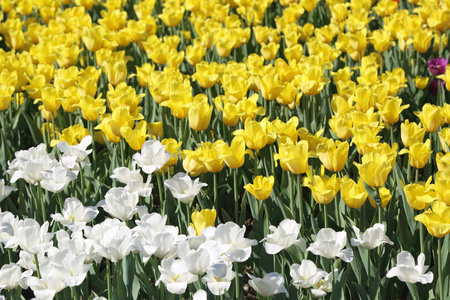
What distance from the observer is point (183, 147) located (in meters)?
3.32

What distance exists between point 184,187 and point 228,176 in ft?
2.45

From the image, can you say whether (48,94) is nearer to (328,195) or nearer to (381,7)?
(328,195)

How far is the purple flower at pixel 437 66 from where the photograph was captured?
13.6 ft

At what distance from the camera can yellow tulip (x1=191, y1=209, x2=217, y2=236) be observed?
230cm

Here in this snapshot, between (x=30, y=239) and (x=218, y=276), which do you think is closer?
(x=218, y=276)

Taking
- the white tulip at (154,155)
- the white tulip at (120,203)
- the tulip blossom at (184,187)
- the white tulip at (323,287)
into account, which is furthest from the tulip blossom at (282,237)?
the white tulip at (154,155)

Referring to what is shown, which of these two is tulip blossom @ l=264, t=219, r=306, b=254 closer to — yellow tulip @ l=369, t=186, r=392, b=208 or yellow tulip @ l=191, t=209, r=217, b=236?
yellow tulip @ l=191, t=209, r=217, b=236

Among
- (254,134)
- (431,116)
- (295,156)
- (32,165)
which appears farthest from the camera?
(431,116)

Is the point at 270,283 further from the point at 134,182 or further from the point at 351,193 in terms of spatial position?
the point at 134,182

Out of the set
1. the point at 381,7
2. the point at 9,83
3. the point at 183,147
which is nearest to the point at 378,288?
the point at 183,147

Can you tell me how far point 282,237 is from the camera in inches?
85.7

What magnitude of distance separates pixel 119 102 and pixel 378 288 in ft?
4.96

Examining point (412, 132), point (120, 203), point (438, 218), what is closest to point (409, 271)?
point (438, 218)

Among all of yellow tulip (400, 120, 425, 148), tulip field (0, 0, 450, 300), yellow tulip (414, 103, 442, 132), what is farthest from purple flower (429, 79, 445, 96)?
yellow tulip (400, 120, 425, 148)
